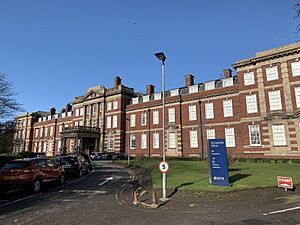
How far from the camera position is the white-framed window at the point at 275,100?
26.9m

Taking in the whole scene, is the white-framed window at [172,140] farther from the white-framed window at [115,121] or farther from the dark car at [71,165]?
the dark car at [71,165]

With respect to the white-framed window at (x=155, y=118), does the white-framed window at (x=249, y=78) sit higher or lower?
higher

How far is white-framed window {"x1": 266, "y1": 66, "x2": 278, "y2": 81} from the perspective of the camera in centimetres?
2760

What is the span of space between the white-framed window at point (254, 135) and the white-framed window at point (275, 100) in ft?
10.0

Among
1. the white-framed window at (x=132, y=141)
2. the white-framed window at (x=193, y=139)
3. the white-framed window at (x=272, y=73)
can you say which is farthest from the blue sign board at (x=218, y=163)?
the white-framed window at (x=132, y=141)

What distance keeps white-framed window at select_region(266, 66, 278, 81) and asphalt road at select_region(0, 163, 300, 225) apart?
21.2m

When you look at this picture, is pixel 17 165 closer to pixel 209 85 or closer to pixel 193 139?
pixel 193 139

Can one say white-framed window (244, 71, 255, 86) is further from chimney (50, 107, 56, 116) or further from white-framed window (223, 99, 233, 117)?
chimney (50, 107, 56, 116)

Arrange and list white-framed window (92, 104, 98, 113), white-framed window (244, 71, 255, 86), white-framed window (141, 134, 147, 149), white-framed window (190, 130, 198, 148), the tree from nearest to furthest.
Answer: the tree < white-framed window (244, 71, 255, 86) < white-framed window (190, 130, 198, 148) < white-framed window (141, 134, 147, 149) < white-framed window (92, 104, 98, 113)

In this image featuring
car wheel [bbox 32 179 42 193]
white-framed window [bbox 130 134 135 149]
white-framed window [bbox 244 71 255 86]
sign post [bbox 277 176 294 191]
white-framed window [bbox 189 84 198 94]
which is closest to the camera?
sign post [bbox 277 176 294 191]

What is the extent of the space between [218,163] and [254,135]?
1881 centimetres

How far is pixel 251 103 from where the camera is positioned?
29125mm

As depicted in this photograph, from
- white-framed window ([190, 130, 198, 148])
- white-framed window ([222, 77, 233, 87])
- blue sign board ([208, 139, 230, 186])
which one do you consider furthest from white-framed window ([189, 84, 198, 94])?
blue sign board ([208, 139, 230, 186])

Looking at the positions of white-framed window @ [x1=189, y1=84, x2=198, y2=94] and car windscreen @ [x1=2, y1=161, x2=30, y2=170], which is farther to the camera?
white-framed window @ [x1=189, y1=84, x2=198, y2=94]
